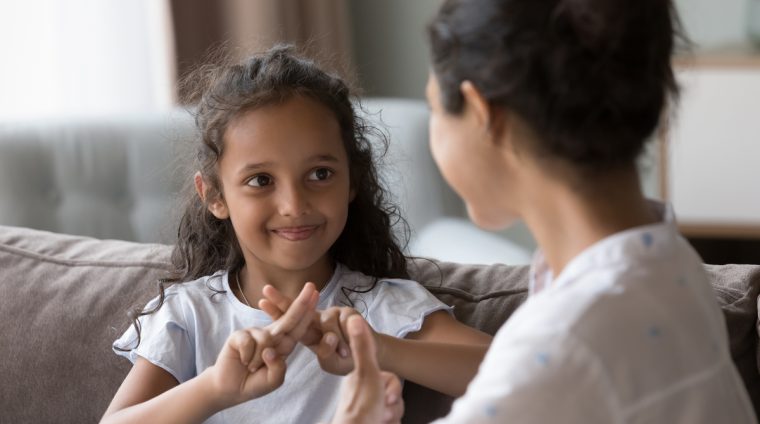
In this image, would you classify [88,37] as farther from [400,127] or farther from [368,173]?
[368,173]

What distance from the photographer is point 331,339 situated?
1.36 m

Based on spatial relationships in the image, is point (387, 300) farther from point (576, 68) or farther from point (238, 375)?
point (576, 68)

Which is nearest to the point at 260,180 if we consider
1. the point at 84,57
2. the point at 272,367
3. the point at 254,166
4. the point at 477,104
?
the point at 254,166

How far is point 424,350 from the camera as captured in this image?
145cm

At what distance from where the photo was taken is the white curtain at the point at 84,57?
3.12 meters

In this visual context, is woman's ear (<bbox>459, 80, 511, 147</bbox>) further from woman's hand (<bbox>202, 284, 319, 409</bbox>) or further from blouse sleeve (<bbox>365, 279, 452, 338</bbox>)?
blouse sleeve (<bbox>365, 279, 452, 338</bbox>)

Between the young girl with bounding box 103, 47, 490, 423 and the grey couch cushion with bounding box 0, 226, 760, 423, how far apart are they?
89 millimetres

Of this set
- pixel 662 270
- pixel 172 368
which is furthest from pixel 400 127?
pixel 662 270

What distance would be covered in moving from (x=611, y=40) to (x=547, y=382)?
30 cm

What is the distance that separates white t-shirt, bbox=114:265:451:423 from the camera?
5.21ft

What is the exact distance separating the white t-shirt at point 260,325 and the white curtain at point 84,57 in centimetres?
156

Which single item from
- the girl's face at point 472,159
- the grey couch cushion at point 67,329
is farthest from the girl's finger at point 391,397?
the grey couch cushion at point 67,329

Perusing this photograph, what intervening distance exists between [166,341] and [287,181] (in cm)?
28

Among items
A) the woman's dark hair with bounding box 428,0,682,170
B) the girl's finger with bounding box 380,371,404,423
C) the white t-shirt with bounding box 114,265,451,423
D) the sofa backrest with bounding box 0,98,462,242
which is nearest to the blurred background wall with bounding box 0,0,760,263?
the sofa backrest with bounding box 0,98,462,242
